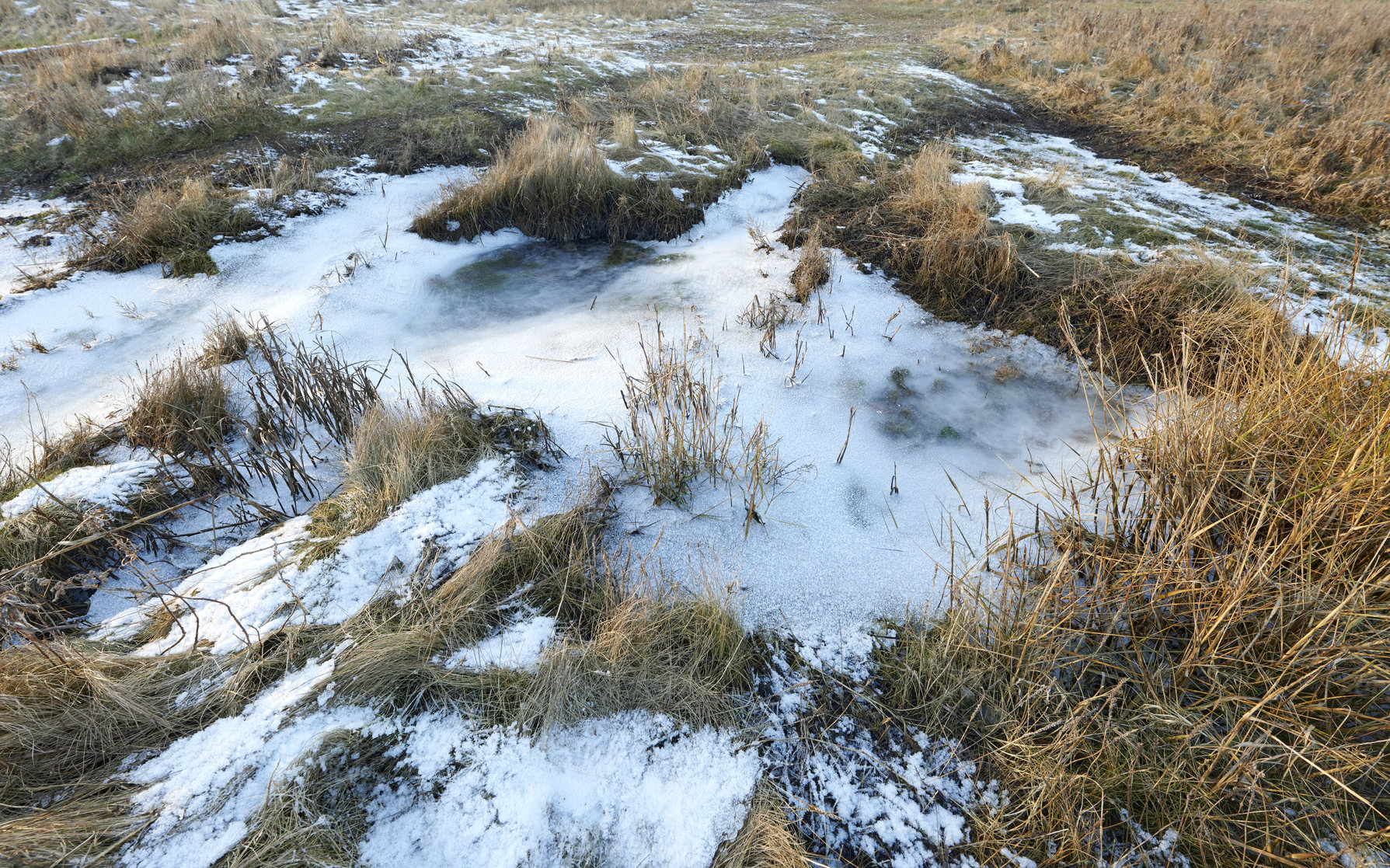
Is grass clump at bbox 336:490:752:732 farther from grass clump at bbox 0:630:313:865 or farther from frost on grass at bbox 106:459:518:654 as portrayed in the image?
grass clump at bbox 0:630:313:865

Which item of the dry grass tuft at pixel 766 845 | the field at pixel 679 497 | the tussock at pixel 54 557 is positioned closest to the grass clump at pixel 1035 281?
the field at pixel 679 497

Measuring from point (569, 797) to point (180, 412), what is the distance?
121 inches

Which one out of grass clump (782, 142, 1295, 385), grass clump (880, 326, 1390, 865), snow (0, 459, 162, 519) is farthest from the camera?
grass clump (782, 142, 1295, 385)

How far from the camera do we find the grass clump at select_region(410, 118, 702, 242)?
5695mm

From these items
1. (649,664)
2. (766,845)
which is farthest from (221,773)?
(766,845)

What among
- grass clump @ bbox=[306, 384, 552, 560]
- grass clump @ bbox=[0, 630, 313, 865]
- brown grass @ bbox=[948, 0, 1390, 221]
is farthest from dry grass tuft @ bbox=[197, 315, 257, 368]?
brown grass @ bbox=[948, 0, 1390, 221]

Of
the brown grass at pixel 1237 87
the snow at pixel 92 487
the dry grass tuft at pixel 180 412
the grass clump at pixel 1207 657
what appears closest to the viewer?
the grass clump at pixel 1207 657

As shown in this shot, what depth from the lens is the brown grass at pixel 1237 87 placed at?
6371mm

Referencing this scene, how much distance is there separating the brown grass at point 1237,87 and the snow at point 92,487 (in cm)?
961

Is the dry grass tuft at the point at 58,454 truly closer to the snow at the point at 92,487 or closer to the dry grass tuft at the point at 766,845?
the snow at the point at 92,487

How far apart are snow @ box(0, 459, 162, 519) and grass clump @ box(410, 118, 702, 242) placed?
11.4ft

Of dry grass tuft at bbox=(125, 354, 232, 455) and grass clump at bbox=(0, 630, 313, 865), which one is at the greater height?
dry grass tuft at bbox=(125, 354, 232, 455)

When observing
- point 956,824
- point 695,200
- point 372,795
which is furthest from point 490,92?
point 956,824

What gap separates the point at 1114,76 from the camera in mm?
10008
